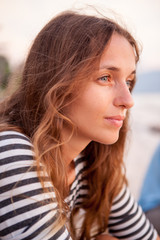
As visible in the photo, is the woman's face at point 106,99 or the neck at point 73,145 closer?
the woman's face at point 106,99

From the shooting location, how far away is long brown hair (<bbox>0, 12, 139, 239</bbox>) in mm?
1021

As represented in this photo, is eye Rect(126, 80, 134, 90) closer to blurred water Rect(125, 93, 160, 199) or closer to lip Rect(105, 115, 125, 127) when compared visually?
lip Rect(105, 115, 125, 127)

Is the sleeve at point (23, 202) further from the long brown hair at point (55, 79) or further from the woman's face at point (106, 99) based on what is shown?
the woman's face at point (106, 99)

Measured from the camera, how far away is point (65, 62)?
3.40 ft

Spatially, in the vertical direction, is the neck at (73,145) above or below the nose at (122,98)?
below

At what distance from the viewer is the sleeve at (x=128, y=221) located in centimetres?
140

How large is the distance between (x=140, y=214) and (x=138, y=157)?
13.1 ft

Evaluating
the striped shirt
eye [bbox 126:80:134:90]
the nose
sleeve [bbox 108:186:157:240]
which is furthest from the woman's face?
sleeve [bbox 108:186:157:240]

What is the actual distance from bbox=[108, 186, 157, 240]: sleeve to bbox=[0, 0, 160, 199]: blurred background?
0.34 meters

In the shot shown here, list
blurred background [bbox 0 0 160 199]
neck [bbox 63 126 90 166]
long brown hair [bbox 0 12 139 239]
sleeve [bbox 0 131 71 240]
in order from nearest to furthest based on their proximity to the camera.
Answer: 1. sleeve [bbox 0 131 71 240]
2. long brown hair [bbox 0 12 139 239]
3. neck [bbox 63 126 90 166]
4. blurred background [bbox 0 0 160 199]

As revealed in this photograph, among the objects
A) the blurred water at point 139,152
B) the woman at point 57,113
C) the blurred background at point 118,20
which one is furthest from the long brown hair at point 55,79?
the blurred water at point 139,152

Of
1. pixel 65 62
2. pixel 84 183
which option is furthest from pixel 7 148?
pixel 84 183

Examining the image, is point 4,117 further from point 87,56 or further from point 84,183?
point 84,183

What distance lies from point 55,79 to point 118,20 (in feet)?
1.65
